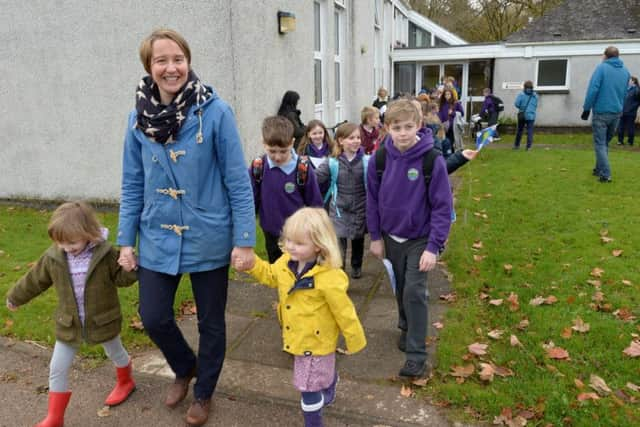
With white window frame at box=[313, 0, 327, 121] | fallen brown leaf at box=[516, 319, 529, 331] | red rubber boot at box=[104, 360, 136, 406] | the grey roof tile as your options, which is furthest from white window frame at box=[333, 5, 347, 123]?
red rubber boot at box=[104, 360, 136, 406]

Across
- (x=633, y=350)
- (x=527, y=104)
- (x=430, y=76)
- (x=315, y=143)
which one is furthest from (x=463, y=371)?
(x=430, y=76)

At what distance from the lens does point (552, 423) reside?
3.09 meters

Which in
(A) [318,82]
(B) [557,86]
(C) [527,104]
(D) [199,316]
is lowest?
(D) [199,316]

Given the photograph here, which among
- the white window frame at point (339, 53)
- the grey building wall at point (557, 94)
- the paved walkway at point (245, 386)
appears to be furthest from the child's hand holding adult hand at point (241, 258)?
the grey building wall at point (557, 94)

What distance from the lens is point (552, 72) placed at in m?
20.8

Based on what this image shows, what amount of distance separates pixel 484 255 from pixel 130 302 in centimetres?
379

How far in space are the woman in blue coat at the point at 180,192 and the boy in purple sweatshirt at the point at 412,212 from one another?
44.3 inches

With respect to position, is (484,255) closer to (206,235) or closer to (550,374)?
(550,374)

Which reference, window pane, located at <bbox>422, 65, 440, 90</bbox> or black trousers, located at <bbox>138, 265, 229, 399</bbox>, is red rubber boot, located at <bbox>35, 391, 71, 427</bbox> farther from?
window pane, located at <bbox>422, 65, 440, 90</bbox>

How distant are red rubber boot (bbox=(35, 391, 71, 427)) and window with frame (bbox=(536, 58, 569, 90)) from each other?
68.8 feet

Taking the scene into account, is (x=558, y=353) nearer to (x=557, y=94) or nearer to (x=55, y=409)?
(x=55, y=409)

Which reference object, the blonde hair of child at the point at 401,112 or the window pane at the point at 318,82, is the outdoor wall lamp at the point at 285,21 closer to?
the window pane at the point at 318,82

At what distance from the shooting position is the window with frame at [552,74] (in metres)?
20.5

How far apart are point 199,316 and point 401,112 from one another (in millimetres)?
1789
